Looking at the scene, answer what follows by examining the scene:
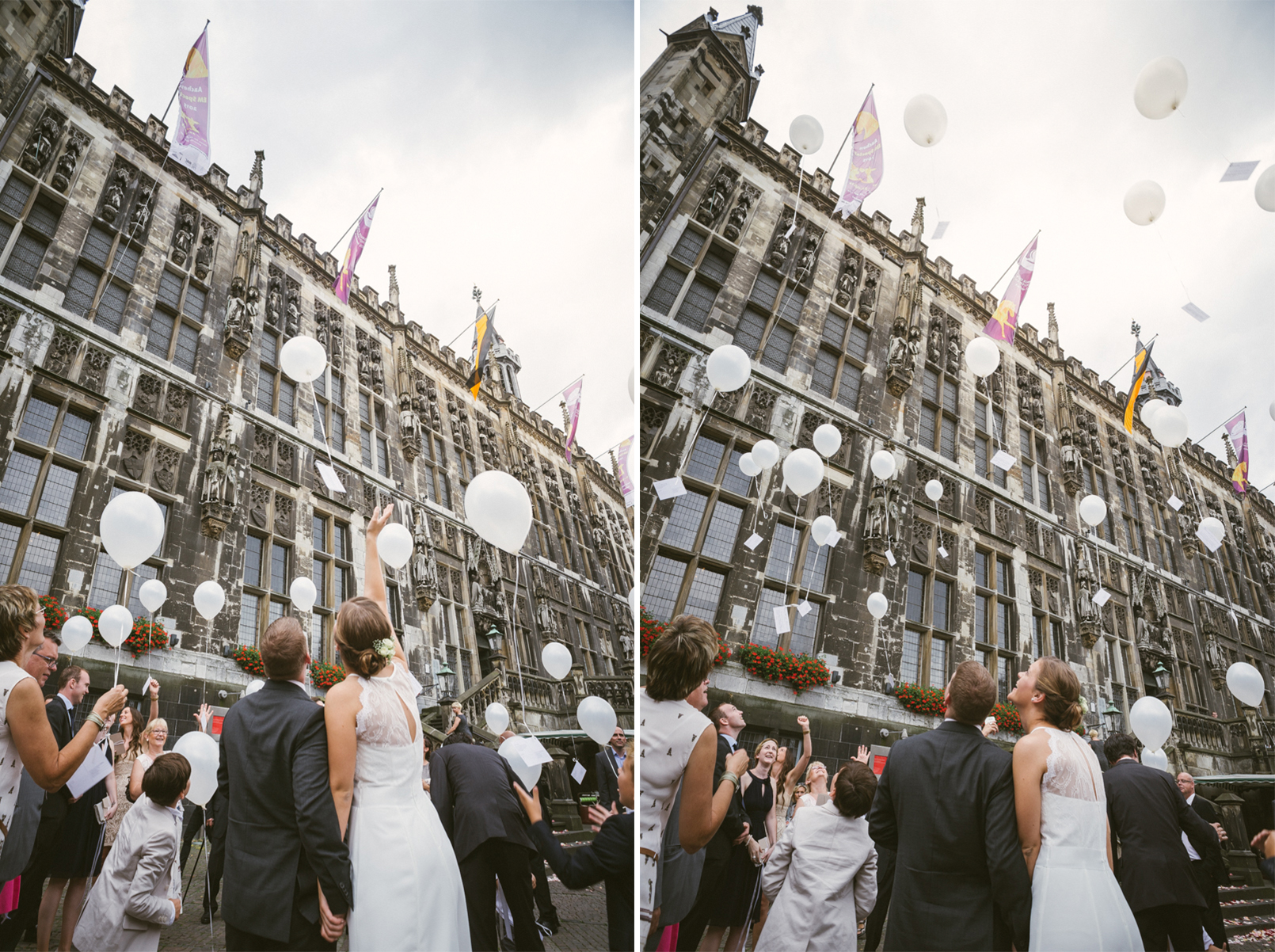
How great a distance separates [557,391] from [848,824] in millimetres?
2981

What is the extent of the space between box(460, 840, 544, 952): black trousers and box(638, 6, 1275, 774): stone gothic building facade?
4.53 feet

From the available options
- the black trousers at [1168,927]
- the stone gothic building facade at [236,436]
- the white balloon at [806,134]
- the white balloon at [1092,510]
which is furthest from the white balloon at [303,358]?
the white balloon at [1092,510]

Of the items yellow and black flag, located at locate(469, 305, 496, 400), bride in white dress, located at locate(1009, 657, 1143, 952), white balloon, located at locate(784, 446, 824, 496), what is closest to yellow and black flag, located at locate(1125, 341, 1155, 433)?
white balloon, located at locate(784, 446, 824, 496)

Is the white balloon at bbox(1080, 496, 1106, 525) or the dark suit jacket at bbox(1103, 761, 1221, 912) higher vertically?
the white balloon at bbox(1080, 496, 1106, 525)

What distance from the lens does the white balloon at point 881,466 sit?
16.9 feet

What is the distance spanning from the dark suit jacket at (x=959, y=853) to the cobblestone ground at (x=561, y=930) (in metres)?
1.44

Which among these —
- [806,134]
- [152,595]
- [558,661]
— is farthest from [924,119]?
[152,595]

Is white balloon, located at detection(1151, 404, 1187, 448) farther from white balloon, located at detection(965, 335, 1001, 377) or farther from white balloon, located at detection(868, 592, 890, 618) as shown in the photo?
white balloon, located at detection(868, 592, 890, 618)

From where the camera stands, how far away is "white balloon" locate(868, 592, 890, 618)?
15.9ft

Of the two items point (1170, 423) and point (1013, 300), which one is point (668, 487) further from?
point (1170, 423)

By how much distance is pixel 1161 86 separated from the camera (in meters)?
4.78

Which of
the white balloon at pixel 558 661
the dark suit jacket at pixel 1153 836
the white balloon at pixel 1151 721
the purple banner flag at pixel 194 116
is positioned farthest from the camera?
the white balloon at pixel 1151 721

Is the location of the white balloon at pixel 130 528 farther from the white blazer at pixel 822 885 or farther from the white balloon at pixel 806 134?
the white balloon at pixel 806 134

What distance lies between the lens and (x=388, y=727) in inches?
103
